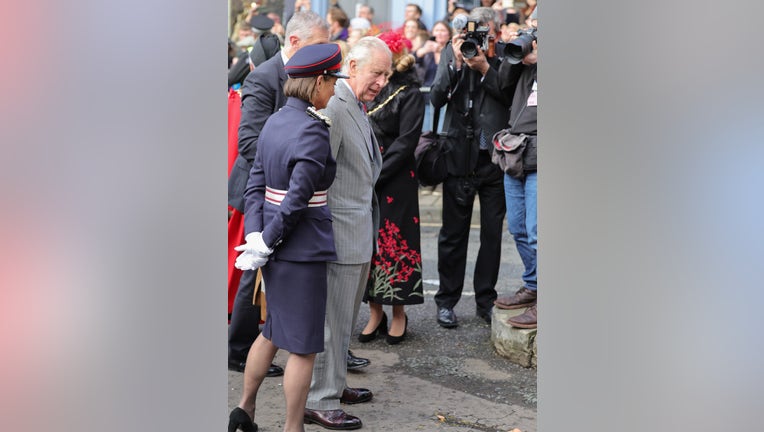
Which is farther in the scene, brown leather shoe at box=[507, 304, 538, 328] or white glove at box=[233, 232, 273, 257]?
brown leather shoe at box=[507, 304, 538, 328]

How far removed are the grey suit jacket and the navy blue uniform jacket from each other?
249 mm

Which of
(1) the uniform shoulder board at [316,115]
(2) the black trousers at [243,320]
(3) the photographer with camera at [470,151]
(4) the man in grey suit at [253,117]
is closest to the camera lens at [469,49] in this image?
(3) the photographer with camera at [470,151]

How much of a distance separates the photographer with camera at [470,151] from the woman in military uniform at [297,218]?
1.91 metres

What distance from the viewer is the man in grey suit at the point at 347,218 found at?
146 inches

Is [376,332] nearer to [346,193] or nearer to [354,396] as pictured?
[354,396]

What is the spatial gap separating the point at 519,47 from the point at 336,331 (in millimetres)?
1881

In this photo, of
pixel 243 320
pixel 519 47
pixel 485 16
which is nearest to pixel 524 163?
pixel 519 47

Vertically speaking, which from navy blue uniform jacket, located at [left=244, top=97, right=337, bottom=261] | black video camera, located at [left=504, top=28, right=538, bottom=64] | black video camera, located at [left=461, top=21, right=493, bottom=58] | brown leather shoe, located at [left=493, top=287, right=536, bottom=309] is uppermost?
black video camera, located at [left=461, top=21, right=493, bottom=58]

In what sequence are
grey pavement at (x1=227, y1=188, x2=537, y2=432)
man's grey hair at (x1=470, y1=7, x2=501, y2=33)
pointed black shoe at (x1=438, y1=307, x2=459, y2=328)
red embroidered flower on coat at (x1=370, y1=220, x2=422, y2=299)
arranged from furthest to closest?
pointed black shoe at (x1=438, y1=307, x2=459, y2=328) < man's grey hair at (x1=470, y1=7, x2=501, y2=33) < red embroidered flower on coat at (x1=370, y1=220, x2=422, y2=299) < grey pavement at (x1=227, y1=188, x2=537, y2=432)

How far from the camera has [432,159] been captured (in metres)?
5.44

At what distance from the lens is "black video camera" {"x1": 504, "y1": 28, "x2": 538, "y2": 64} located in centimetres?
475

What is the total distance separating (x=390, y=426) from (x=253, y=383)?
2.28ft

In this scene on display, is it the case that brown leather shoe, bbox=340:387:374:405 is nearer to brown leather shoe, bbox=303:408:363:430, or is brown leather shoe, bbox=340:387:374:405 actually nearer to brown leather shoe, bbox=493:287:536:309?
brown leather shoe, bbox=303:408:363:430

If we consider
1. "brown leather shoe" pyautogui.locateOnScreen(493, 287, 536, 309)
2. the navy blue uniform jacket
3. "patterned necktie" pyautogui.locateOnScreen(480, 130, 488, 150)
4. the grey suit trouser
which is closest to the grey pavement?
the grey suit trouser
